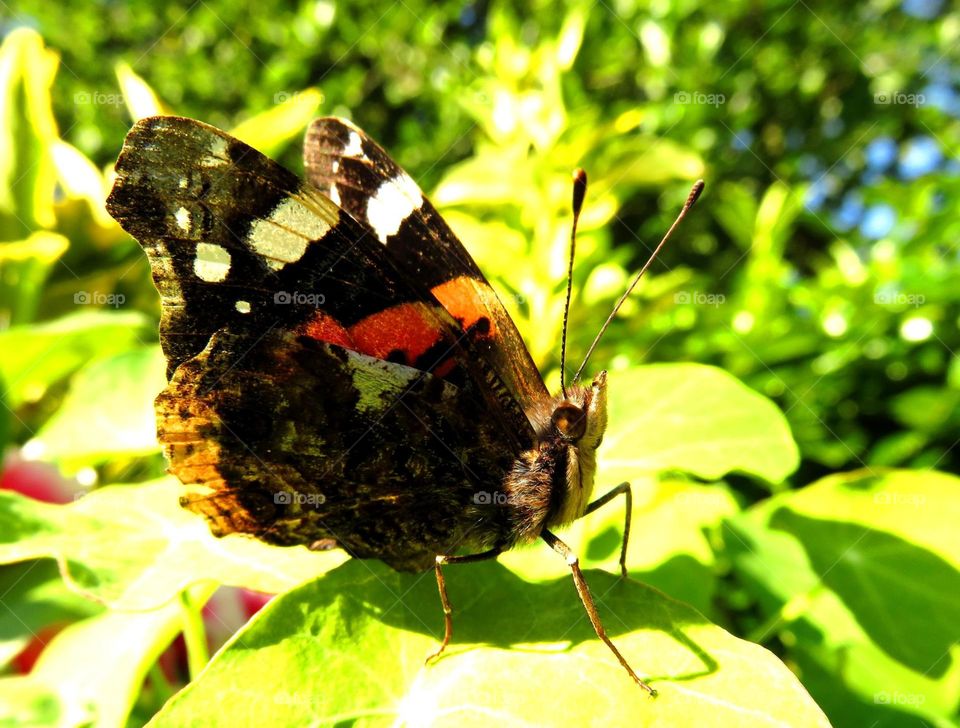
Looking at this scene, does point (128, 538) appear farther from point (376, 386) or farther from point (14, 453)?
point (14, 453)

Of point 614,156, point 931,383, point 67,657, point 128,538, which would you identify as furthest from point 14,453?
point 931,383

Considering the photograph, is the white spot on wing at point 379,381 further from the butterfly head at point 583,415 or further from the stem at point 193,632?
the stem at point 193,632

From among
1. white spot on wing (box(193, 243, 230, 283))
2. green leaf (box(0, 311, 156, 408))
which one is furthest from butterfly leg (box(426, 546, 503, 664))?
green leaf (box(0, 311, 156, 408))

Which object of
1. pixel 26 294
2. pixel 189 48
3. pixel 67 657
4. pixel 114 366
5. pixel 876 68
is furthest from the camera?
pixel 189 48

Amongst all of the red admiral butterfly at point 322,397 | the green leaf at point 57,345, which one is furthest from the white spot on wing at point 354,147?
the green leaf at point 57,345

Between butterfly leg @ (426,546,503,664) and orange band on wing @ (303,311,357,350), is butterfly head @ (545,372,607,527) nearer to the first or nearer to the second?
butterfly leg @ (426,546,503,664)

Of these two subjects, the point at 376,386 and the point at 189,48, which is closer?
the point at 376,386

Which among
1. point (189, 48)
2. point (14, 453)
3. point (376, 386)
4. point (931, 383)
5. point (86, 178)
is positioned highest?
point (189, 48)
